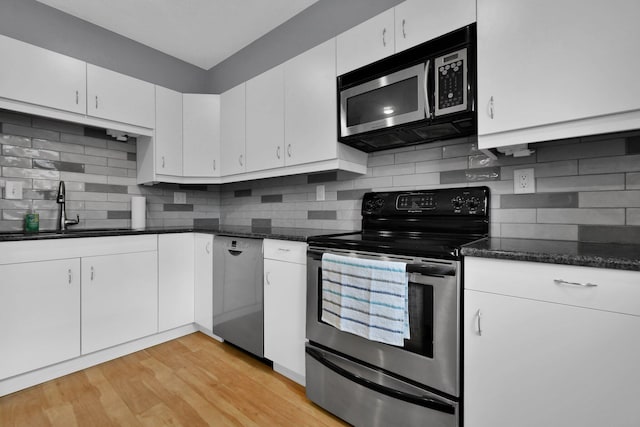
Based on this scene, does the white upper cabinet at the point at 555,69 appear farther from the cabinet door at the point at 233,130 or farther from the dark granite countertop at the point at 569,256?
the cabinet door at the point at 233,130

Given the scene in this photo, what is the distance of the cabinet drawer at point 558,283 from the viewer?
0.90m

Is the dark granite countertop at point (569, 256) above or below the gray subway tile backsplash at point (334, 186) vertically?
below

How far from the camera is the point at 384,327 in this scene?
51.7 inches

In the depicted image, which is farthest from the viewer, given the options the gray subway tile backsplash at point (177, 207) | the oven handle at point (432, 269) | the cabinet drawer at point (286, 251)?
the gray subway tile backsplash at point (177, 207)

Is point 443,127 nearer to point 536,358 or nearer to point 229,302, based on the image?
point 536,358

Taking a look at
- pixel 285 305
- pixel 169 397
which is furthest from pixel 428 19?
pixel 169 397

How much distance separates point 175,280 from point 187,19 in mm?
2229

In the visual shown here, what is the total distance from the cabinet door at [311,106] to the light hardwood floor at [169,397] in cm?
150

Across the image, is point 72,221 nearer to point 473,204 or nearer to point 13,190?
point 13,190

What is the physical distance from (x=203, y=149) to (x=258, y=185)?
24.6 inches

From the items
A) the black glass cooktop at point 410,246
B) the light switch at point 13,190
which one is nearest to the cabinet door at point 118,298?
the light switch at point 13,190

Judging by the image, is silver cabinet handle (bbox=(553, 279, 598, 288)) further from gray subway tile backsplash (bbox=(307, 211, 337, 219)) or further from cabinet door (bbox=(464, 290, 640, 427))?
gray subway tile backsplash (bbox=(307, 211, 337, 219))

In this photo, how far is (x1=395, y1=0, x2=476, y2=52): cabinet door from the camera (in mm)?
1426

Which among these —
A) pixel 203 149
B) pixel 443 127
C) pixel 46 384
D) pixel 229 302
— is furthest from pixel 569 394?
pixel 203 149
